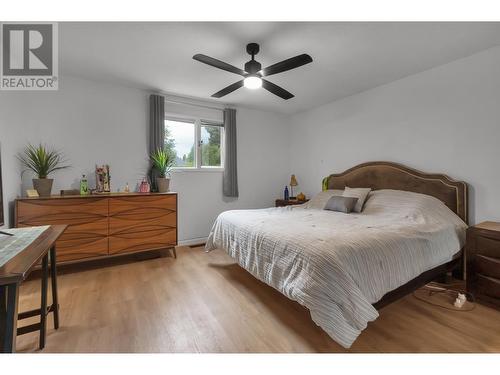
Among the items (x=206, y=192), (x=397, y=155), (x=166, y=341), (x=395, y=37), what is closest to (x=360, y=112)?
(x=397, y=155)

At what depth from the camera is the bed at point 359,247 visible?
1434 mm

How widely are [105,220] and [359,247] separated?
2837mm

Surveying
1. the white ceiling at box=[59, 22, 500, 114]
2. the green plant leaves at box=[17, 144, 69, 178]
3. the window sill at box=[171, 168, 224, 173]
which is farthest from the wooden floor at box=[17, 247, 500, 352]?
the white ceiling at box=[59, 22, 500, 114]

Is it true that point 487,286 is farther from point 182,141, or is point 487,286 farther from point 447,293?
point 182,141

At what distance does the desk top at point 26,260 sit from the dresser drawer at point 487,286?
10.4 ft

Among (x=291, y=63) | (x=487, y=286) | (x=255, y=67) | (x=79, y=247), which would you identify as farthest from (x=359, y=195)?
(x=79, y=247)

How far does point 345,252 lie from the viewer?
154 centimetres

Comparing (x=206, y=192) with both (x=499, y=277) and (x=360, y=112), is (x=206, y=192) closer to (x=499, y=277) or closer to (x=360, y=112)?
(x=360, y=112)

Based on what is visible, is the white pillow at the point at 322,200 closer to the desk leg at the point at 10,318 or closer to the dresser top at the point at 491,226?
the dresser top at the point at 491,226

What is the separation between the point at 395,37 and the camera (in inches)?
85.6

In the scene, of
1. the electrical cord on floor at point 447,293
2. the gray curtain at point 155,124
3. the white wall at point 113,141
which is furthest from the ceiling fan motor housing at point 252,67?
the electrical cord on floor at point 447,293

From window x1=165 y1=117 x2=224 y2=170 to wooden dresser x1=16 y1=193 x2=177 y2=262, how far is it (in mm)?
975

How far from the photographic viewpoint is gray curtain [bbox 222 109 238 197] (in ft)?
13.7

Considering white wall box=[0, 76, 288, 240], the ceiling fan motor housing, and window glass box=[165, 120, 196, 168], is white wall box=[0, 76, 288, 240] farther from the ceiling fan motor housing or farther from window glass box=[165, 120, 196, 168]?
the ceiling fan motor housing
